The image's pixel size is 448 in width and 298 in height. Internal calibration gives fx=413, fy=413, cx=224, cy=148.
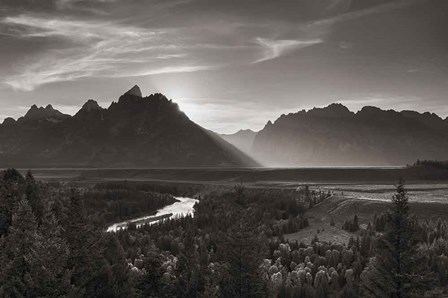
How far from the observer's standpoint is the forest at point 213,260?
19.0 meters

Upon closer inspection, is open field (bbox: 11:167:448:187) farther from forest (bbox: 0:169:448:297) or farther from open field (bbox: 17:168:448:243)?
forest (bbox: 0:169:448:297)

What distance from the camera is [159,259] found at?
20.8 metres

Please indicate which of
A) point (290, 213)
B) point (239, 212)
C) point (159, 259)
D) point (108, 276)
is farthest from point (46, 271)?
point (290, 213)

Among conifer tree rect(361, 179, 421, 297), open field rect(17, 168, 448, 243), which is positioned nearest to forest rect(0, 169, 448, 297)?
conifer tree rect(361, 179, 421, 297)

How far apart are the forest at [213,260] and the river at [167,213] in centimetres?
1703

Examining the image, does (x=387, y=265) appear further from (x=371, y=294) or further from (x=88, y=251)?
(x=88, y=251)

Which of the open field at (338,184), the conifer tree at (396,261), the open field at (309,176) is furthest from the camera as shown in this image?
the open field at (309,176)

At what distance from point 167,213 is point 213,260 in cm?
3737

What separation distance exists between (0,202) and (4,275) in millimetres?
17103

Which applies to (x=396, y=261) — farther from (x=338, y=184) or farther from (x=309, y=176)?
(x=309, y=176)

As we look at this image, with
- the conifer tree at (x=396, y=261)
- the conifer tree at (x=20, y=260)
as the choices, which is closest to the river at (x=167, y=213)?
the conifer tree at (x=20, y=260)

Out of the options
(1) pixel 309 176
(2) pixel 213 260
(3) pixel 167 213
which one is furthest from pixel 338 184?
(2) pixel 213 260

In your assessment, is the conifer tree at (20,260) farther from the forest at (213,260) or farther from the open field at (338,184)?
the open field at (338,184)

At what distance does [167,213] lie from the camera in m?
68.9
